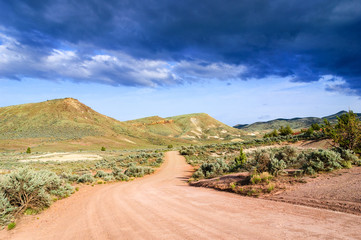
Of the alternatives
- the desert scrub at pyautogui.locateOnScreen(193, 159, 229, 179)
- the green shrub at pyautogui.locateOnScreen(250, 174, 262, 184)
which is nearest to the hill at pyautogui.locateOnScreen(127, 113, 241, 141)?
the desert scrub at pyautogui.locateOnScreen(193, 159, 229, 179)

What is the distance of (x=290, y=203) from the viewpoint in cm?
769

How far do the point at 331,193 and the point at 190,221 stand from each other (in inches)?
210

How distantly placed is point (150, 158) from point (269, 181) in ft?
79.5

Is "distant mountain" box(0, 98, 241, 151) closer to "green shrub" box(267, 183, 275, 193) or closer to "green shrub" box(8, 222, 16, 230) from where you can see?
"green shrub" box(8, 222, 16, 230)

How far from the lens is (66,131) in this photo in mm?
90312

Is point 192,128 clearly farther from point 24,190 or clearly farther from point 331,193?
point 331,193

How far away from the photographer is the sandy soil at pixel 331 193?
6.73 metres

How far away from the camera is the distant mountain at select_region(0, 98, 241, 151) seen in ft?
237

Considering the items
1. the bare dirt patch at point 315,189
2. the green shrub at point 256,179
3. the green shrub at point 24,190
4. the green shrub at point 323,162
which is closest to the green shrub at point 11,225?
the green shrub at point 24,190

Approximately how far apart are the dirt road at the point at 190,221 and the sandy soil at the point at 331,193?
1.66 ft

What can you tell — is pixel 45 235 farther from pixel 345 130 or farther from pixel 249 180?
pixel 345 130

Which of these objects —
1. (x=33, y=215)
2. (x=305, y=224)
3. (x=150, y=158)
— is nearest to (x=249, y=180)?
(x=305, y=224)

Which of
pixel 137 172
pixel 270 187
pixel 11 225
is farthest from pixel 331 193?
pixel 137 172

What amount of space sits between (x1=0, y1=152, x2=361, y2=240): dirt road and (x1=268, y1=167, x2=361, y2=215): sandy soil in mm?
506
